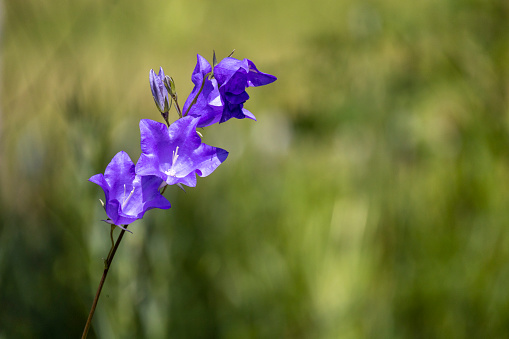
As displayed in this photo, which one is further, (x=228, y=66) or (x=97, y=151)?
(x=97, y=151)

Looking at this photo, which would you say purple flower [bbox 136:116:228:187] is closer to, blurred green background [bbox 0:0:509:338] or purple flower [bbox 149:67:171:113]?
purple flower [bbox 149:67:171:113]

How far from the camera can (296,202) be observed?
1.01 meters

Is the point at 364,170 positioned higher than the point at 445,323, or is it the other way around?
the point at 364,170

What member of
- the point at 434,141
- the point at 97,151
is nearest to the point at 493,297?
the point at 434,141

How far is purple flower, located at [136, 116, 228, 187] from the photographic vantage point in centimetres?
23

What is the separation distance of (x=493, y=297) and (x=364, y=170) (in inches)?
12.7

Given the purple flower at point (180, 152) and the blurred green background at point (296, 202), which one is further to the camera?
the blurred green background at point (296, 202)

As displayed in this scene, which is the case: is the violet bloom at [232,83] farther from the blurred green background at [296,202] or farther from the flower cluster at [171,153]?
the blurred green background at [296,202]

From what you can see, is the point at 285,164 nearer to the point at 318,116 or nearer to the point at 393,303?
the point at 318,116

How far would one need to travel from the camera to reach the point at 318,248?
34.2 inches

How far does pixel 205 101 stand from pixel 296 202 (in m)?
0.78

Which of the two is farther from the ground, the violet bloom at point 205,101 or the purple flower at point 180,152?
the violet bloom at point 205,101

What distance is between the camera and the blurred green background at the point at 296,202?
2.50ft

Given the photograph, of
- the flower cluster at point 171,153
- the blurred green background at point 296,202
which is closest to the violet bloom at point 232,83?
the flower cluster at point 171,153
